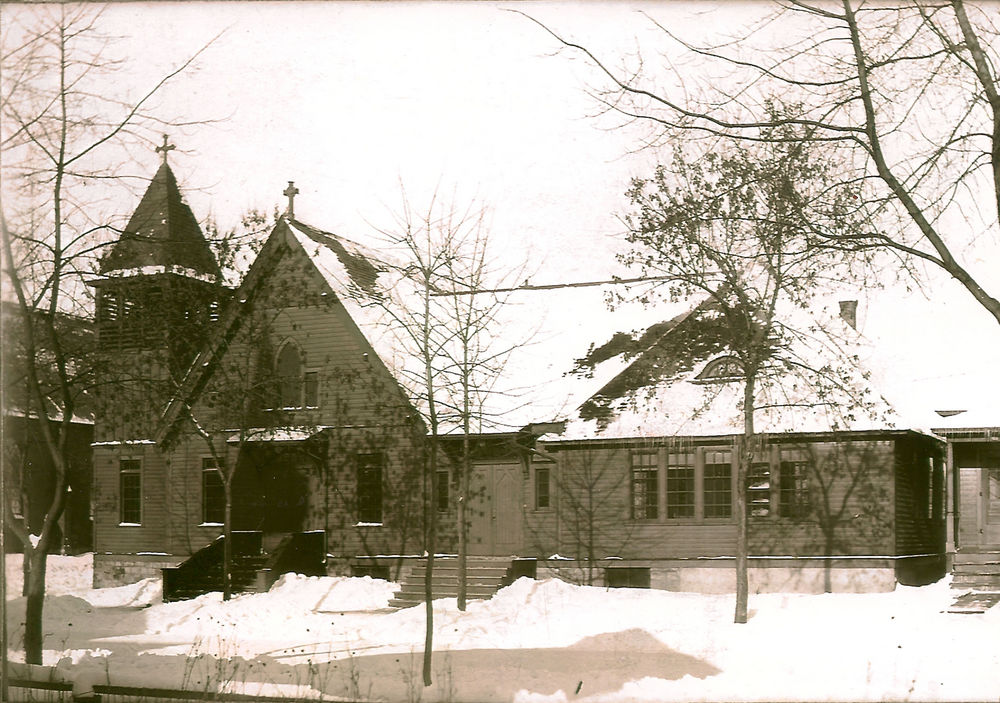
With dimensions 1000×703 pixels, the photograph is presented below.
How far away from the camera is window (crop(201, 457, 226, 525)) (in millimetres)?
20188

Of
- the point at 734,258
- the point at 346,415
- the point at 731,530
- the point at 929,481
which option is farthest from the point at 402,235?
the point at 929,481

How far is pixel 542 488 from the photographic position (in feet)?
65.4

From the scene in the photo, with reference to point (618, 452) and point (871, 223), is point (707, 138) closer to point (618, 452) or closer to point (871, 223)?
point (871, 223)

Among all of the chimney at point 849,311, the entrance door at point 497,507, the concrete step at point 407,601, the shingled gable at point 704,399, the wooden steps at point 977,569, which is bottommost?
the concrete step at point 407,601

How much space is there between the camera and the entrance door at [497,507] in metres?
19.6

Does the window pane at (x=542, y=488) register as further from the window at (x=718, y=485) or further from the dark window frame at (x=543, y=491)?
the window at (x=718, y=485)

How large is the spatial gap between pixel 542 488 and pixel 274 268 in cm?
647

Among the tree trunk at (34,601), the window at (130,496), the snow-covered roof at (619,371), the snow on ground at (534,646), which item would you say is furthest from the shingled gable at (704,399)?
the tree trunk at (34,601)

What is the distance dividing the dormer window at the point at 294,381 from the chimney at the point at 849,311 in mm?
8419

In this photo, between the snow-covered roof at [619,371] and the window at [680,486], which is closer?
the snow-covered roof at [619,371]

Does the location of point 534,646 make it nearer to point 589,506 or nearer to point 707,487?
point 589,506

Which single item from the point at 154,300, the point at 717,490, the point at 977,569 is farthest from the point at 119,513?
Result: the point at 977,569

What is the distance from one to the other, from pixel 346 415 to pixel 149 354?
12.4ft

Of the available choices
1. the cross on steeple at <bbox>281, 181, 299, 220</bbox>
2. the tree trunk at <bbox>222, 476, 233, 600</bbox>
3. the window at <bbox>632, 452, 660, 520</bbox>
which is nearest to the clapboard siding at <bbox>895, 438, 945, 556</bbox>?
the window at <bbox>632, 452, 660, 520</bbox>
